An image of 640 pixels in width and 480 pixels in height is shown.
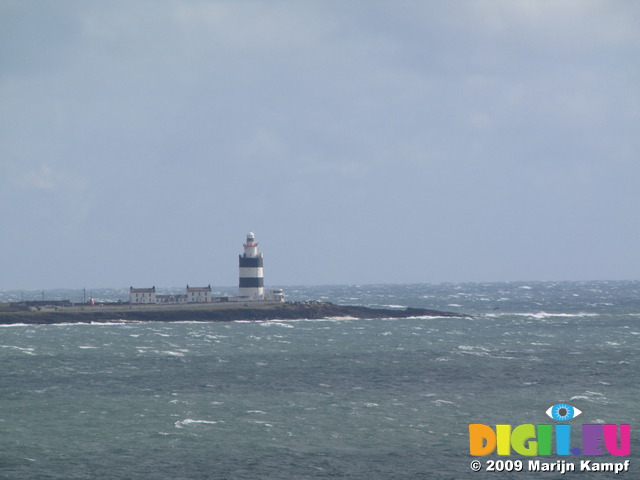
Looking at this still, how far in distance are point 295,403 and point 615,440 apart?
Answer: 18.6m

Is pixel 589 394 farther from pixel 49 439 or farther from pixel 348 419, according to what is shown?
pixel 49 439

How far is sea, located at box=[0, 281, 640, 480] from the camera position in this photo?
39.1 meters

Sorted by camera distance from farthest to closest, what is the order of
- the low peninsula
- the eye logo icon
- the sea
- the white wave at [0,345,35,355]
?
the low peninsula → the white wave at [0,345,35,355] → the eye logo icon → the sea

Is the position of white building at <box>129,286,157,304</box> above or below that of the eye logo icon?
above

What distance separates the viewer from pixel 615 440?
1686 inches

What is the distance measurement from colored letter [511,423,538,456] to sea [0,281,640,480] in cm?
68

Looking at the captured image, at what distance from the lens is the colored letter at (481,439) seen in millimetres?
41156

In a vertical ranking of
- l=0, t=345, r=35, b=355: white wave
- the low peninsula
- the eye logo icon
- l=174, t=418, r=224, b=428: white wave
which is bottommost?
the eye logo icon

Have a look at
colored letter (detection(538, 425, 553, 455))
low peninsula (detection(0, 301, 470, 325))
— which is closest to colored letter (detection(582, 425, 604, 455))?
colored letter (detection(538, 425, 553, 455))

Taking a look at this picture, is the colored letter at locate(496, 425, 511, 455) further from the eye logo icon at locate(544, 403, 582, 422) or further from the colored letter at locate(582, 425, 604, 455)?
the eye logo icon at locate(544, 403, 582, 422)

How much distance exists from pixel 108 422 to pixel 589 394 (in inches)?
1156

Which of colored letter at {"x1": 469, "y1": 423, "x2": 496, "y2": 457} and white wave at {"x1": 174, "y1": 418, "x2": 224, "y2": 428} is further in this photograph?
white wave at {"x1": 174, "y1": 418, "x2": 224, "y2": 428}

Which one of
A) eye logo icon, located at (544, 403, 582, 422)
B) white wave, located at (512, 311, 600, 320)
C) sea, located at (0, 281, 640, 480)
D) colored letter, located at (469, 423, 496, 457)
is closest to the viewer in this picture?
sea, located at (0, 281, 640, 480)

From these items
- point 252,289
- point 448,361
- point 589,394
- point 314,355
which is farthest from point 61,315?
point 589,394
